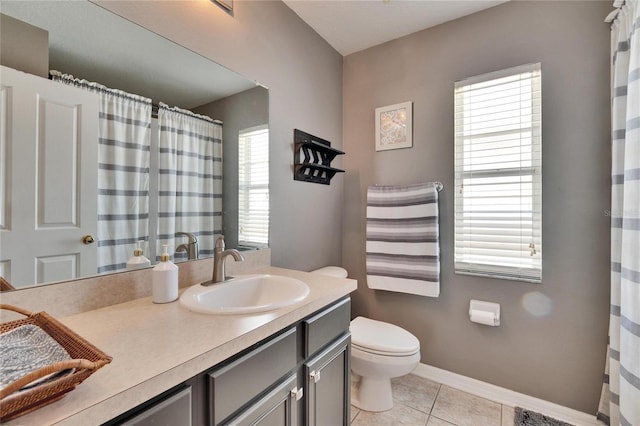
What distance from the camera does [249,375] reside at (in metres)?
0.80

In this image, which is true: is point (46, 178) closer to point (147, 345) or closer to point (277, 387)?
point (147, 345)

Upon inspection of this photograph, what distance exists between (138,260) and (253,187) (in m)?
0.69

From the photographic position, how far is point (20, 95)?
803 millimetres

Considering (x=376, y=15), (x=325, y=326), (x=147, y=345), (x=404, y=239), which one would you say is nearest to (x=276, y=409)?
(x=325, y=326)

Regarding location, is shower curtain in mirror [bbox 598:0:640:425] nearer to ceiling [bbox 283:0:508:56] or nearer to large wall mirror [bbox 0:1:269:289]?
ceiling [bbox 283:0:508:56]

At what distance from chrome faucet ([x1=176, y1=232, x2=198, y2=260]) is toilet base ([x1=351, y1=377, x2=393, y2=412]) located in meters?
1.31

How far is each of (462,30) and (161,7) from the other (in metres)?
1.84

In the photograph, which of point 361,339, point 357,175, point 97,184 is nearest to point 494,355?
point 361,339

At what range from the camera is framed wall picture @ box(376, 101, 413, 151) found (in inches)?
81.4

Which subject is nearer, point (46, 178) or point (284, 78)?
point (46, 178)

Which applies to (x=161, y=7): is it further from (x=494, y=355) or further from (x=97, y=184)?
(x=494, y=355)

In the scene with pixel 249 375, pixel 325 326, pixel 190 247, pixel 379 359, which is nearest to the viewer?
pixel 249 375

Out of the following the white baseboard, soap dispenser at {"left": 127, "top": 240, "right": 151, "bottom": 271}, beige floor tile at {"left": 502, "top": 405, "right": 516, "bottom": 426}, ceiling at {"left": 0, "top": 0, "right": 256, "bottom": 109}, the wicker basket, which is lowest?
beige floor tile at {"left": 502, "top": 405, "right": 516, "bottom": 426}

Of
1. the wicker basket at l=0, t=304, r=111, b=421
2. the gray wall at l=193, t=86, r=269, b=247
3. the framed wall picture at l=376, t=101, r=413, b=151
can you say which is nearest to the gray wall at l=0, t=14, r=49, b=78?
the gray wall at l=193, t=86, r=269, b=247
